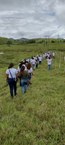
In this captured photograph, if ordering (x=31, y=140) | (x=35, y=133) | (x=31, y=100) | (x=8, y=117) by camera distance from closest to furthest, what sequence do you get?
1. (x=31, y=140)
2. (x=35, y=133)
3. (x=8, y=117)
4. (x=31, y=100)

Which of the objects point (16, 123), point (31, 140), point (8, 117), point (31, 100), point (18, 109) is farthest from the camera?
point (31, 100)

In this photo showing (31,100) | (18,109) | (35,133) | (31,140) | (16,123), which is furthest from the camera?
(31,100)

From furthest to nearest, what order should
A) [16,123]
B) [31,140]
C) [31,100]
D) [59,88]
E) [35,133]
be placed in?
1. [59,88]
2. [31,100]
3. [16,123]
4. [35,133]
5. [31,140]

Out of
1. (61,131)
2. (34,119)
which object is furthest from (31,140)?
(34,119)

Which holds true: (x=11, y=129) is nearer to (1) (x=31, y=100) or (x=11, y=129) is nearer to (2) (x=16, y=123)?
(2) (x=16, y=123)

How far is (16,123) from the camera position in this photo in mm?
11812

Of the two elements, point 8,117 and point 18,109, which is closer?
point 8,117

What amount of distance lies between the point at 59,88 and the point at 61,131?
33.3 ft

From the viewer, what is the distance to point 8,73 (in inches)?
656

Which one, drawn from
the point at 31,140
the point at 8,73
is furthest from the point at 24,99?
the point at 31,140

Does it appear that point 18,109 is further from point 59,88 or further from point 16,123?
point 59,88

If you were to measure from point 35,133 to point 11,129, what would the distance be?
99 cm

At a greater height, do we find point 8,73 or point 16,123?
point 8,73

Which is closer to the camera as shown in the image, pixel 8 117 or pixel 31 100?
pixel 8 117
